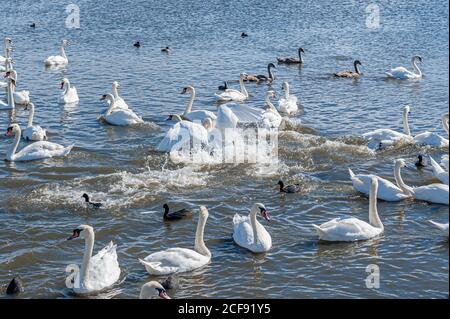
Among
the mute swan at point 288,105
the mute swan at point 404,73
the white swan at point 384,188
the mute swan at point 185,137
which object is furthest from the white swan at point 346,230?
the mute swan at point 404,73

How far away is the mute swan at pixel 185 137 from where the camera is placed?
19680 mm

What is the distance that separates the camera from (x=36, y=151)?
20031mm

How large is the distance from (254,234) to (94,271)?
9.94 ft

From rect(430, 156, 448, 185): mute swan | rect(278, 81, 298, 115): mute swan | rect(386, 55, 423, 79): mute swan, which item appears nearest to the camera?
rect(430, 156, 448, 185): mute swan

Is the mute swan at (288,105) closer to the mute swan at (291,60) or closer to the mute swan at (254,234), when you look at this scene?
the mute swan at (291,60)

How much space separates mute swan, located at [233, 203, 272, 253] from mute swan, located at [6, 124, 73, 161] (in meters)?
7.10

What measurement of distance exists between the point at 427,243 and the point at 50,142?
10319 millimetres

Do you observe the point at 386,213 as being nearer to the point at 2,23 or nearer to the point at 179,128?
the point at 179,128

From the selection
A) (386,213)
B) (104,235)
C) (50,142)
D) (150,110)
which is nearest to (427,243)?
(386,213)

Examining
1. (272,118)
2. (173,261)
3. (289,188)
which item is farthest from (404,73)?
(173,261)

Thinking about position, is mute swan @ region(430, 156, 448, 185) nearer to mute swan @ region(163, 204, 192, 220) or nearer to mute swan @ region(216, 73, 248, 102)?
mute swan @ region(163, 204, 192, 220)

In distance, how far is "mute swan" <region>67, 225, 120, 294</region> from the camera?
1271cm

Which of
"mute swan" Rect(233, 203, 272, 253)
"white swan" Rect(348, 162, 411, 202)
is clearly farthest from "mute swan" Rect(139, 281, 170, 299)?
"white swan" Rect(348, 162, 411, 202)

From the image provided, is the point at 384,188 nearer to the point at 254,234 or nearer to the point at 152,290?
the point at 254,234
